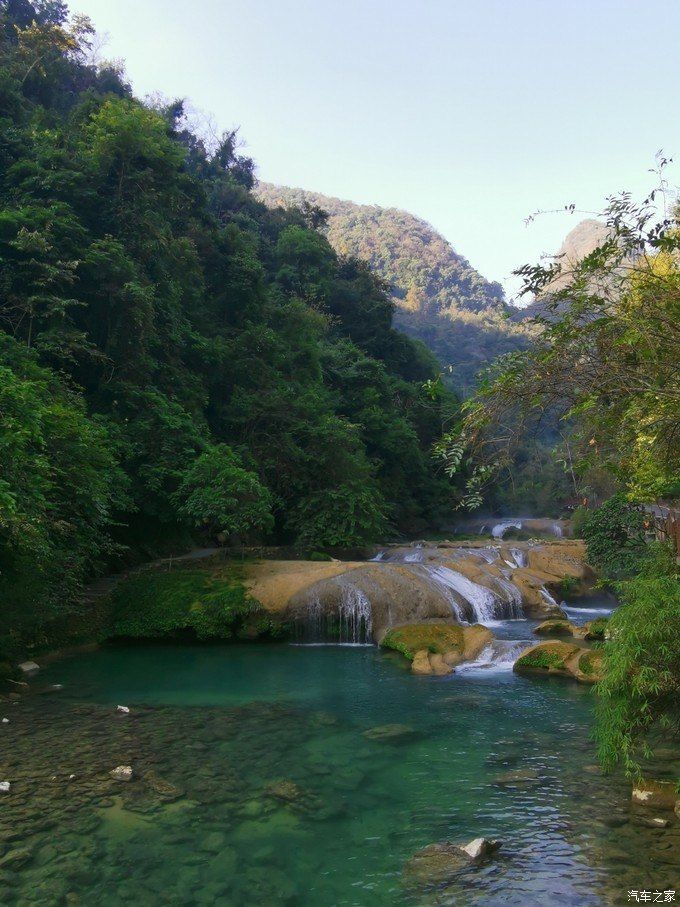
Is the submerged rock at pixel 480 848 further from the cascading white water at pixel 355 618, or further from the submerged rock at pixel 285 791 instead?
the cascading white water at pixel 355 618

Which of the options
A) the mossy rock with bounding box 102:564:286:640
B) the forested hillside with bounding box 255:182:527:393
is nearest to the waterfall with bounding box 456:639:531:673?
the mossy rock with bounding box 102:564:286:640

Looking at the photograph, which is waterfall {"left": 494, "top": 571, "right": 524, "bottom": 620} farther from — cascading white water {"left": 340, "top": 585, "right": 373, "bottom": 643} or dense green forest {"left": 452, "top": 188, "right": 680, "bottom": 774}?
dense green forest {"left": 452, "top": 188, "right": 680, "bottom": 774}

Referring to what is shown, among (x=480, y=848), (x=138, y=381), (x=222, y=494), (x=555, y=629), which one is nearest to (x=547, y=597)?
(x=555, y=629)

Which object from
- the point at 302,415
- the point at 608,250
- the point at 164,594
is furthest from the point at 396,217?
the point at 608,250

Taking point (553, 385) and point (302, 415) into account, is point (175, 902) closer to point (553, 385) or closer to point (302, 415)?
point (553, 385)

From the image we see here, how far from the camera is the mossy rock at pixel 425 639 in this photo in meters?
15.0

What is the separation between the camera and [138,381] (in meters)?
22.0

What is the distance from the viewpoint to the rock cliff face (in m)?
17.2

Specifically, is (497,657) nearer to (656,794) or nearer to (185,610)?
(656,794)

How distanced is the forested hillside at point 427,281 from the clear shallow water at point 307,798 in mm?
68863

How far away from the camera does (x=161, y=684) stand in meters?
12.7

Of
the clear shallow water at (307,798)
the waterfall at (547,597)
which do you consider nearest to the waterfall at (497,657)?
the clear shallow water at (307,798)

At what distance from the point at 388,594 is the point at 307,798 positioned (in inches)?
405

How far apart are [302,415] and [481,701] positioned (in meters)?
17.3
